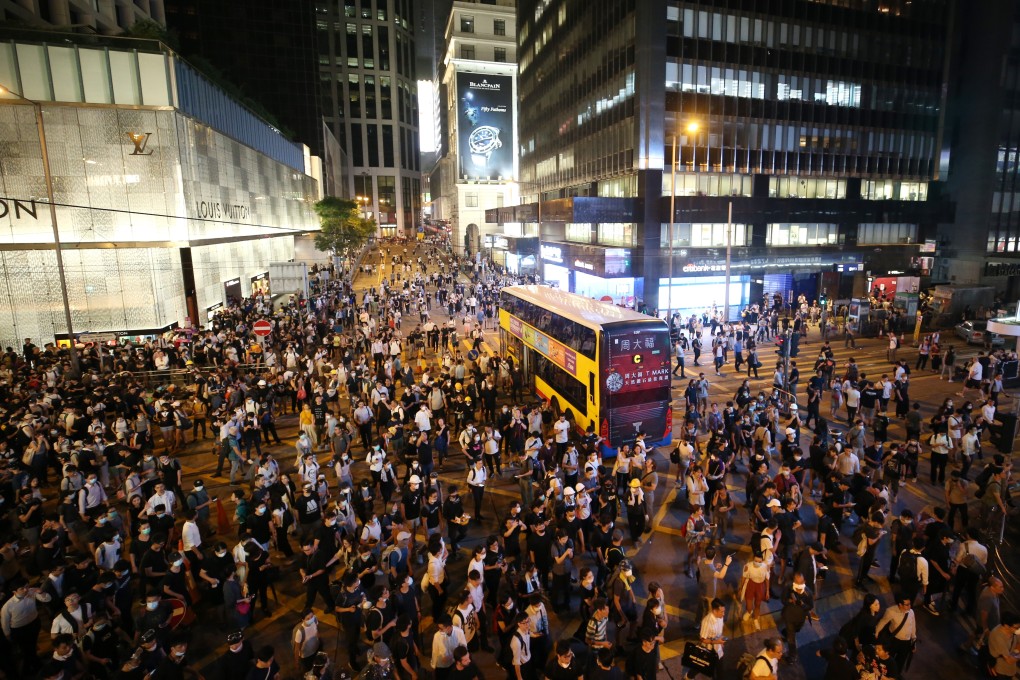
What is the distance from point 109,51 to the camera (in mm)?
26406

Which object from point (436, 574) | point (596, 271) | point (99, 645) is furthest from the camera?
point (596, 271)

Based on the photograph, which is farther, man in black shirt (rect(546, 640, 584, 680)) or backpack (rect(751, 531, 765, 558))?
backpack (rect(751, 531, 765, 558))

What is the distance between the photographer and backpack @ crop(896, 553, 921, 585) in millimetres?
7926

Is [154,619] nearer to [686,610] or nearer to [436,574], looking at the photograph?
[436,574]

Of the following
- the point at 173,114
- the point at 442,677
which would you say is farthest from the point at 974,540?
the point at 173,114

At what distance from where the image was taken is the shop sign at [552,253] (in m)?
44.8

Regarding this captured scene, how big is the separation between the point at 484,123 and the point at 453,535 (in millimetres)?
84212

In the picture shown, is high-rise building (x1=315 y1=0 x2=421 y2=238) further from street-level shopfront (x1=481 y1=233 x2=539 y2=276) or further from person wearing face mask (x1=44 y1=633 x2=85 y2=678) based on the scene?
person wearing face mask (x1=44 y1=633 x2=85 y2=678)

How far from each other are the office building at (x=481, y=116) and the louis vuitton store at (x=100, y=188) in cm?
5178

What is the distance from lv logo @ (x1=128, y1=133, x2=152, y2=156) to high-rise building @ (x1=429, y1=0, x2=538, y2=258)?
5290cm

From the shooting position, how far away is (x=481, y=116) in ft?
281

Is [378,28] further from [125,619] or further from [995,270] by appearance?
[125,619]

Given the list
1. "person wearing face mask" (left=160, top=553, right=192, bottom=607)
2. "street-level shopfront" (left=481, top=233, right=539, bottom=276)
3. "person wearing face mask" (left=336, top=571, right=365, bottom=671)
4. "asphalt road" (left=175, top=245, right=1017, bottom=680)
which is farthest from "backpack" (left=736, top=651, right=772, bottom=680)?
"street-level shopfront" (left=481, top=233, right=539, bottom=276)

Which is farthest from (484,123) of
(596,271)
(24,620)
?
(24,620)
